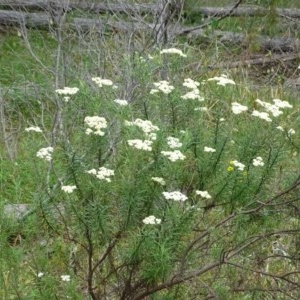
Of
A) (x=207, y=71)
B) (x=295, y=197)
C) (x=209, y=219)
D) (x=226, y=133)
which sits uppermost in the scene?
(x=226, y=133)

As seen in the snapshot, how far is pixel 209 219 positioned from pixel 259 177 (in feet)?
3.41

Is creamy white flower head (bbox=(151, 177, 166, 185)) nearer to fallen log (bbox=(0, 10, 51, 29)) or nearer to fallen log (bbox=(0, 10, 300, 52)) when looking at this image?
fallen log (bbox=(0, 10, 300, 52))

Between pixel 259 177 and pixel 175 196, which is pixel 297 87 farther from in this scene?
pixel 175 196

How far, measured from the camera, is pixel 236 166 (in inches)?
145

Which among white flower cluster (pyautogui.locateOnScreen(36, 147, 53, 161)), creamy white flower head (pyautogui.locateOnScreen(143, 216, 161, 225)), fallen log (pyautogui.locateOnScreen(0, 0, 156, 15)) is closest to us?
creamy white flower head (pyautogui.locateOnScreen(143, 216, 161, 225))

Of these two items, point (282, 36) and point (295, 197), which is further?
point (282, 36)

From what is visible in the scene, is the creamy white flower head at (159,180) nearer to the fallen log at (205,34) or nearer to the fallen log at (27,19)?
the fallen log at (205,34)

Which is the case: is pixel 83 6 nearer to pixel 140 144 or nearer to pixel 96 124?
pixel 96 124

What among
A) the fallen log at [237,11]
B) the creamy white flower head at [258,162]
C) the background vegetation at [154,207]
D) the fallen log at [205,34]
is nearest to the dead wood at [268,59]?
the fallen log at [205,34]

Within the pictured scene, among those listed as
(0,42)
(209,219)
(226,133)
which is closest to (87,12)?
(0,42)

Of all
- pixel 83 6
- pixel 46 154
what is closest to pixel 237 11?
pixel 83 6

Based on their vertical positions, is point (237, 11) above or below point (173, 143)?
below

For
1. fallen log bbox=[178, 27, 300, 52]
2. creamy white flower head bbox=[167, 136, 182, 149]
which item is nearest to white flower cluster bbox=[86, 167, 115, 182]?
creamy white flower head bbox=[167, 136, 182, 149]

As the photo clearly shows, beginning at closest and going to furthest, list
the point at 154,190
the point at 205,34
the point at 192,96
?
the point at 154,190 → the point at 192,96 → the point at 205,34
